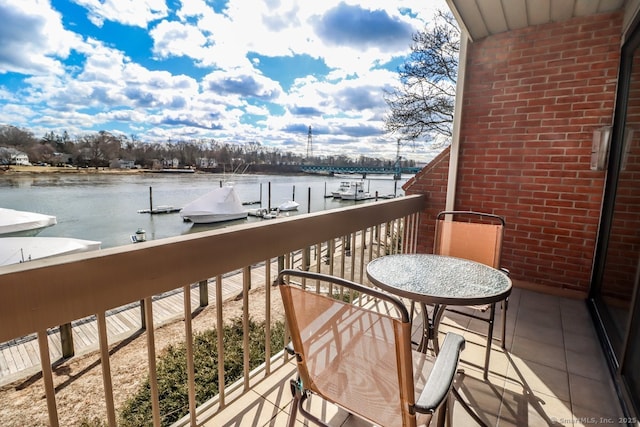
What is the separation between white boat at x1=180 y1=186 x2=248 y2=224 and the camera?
924 inches

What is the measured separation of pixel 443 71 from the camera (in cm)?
816

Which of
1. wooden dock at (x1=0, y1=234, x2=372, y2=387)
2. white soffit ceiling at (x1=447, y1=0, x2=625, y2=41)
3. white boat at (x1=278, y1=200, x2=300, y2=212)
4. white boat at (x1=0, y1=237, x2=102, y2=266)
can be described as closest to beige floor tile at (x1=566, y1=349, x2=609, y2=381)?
wooden dock at (x1=0, y1=234, x2=372, y2=387)

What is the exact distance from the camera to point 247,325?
170cm

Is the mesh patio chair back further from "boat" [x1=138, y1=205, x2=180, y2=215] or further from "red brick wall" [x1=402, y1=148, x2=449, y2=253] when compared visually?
"boat" [x1=138, y1=205, x2=180, y2=215]

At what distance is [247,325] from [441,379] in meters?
1.05

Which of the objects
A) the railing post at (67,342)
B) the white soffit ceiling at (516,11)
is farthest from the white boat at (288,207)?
the white soffit ceiling at (516,11)

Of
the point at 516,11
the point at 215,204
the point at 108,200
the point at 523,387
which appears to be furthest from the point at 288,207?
the point at 523,387

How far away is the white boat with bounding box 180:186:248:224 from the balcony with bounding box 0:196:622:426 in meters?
20.4

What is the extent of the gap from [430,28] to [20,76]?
18.4 metres

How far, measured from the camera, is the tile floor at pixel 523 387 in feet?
5.24

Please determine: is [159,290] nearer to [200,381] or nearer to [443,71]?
[200,381]

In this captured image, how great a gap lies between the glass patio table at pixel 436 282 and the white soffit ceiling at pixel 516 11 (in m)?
2.15

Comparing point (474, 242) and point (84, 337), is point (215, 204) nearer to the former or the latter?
point (84, 337)

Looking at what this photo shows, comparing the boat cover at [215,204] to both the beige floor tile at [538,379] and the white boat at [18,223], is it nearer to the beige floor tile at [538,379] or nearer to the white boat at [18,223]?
the white boat at [18,223]
